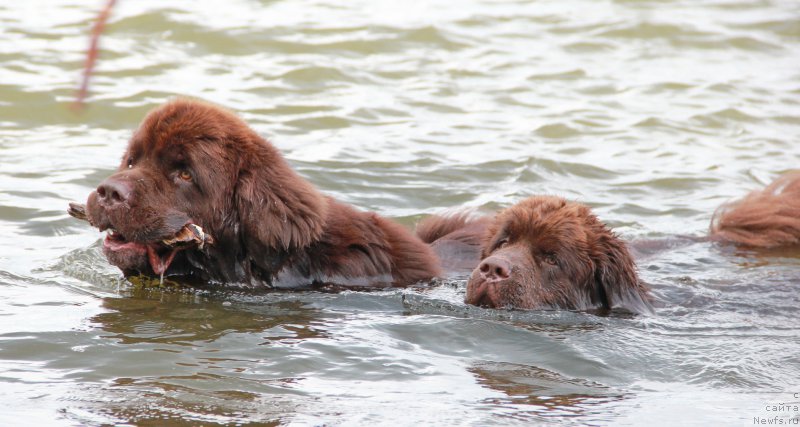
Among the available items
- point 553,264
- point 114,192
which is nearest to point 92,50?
point 114,192

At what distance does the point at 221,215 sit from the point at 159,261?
48 centimetres

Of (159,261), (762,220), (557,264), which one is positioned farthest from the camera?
(762,220)

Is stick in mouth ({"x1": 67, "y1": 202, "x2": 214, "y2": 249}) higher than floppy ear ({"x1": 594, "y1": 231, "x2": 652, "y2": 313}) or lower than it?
higher

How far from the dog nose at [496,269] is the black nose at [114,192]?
2.10 m

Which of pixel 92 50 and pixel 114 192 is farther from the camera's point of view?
pixel 114 192

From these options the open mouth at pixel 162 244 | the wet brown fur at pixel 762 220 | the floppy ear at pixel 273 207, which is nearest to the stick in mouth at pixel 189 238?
the open mouth at pixel 162 244

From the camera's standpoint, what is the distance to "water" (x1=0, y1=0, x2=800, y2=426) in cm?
531

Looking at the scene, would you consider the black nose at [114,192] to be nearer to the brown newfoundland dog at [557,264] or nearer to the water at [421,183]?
the water at [421,183]

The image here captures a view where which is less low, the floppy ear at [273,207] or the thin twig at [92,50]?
the thin twig at [92,50]

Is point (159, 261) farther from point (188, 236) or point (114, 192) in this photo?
point (114, 192)

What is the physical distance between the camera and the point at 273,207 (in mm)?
6652

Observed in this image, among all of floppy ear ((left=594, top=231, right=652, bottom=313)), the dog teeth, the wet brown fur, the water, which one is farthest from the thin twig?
the wet brown fur

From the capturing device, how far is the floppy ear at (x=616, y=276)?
275 inches

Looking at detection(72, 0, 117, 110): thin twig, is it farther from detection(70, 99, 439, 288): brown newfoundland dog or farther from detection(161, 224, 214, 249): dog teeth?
detection(161, 224, 214, 249): dog teeth
